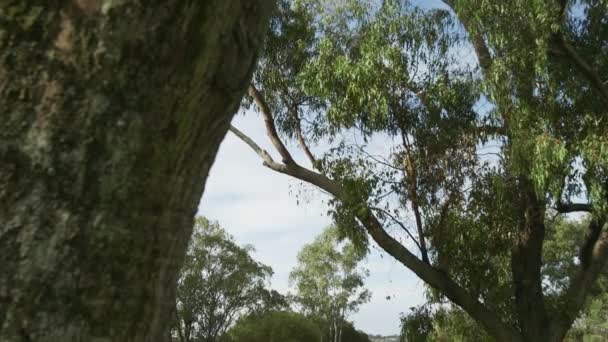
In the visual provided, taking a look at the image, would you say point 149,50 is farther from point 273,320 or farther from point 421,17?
point 273,320

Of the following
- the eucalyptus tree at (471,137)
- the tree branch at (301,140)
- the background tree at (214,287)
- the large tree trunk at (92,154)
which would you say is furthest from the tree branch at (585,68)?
the background tree at (214,287)

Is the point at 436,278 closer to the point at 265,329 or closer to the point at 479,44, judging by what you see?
the point at 479,44

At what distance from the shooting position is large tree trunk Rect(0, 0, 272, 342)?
910mm

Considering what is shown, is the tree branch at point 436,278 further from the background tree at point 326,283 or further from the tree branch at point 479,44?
the background tree at point 326,283

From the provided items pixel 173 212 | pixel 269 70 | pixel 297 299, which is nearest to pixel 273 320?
pixel 297 299

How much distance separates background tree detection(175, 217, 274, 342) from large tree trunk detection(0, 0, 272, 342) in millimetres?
27889

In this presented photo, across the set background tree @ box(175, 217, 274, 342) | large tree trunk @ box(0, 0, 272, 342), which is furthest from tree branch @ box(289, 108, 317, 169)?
background tree @ box(175, 217, 274, 342)

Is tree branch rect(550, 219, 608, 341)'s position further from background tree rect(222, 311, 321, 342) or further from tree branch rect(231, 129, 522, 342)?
background tree rect(222, 311, 321, 342)

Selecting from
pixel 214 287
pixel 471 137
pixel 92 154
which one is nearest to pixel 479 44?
pixel 471 137

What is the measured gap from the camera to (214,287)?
29.9 metres

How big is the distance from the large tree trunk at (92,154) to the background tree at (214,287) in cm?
2789

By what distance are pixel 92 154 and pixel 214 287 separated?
29.6 metres

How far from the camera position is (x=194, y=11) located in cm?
102

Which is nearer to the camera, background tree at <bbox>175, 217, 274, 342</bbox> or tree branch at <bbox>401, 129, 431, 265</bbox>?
tree branch at <bbox>401, 129, 431, 265</bbox>
